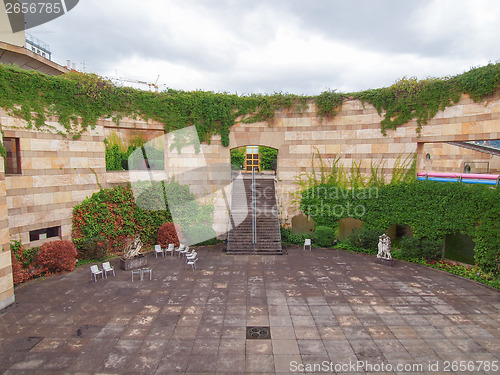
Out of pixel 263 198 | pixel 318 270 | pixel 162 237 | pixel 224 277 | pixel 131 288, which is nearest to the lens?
pixel 131 288

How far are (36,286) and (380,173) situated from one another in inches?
680

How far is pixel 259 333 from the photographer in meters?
8.39

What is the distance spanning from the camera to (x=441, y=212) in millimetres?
13961

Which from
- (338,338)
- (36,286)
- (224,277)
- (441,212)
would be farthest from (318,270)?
(36,286)

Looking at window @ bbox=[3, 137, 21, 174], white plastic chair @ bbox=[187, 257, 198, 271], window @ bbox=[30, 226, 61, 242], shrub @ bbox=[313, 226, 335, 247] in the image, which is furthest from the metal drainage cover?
window @ bbox=[3, 137, 21, 174]

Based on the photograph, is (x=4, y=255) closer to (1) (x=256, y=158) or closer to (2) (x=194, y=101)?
(2) (x=194, y=101)

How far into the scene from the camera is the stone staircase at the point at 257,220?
52.4 feet

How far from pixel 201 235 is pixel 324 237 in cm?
701

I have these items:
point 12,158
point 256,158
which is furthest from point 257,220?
point 256,158

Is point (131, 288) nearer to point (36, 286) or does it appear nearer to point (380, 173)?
point (36, 286)

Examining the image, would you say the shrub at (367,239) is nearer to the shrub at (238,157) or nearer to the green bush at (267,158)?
the green bush at (267,158)

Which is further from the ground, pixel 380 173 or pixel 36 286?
pixel 380 173

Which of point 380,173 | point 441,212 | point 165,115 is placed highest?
point 165,115

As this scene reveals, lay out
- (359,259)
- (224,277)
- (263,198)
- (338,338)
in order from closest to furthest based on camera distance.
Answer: (338,338), (224,277), (359,259), (263,198)
